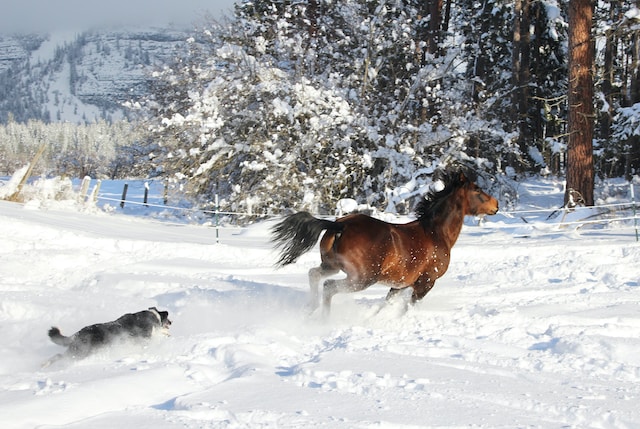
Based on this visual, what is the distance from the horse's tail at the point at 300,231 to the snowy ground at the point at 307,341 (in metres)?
0.76

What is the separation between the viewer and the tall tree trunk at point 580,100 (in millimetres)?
12922

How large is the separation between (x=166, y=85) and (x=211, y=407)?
62.5ft

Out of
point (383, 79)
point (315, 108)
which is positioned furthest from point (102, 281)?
point (383, 79)

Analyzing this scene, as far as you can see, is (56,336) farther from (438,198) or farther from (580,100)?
(580,100)

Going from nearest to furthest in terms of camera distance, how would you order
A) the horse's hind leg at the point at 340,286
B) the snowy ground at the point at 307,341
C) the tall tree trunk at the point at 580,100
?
the snowy ground at the point at 307,341
the horse's hind leg at the point at 340,286
the tall tree trunk at the point at 580,100

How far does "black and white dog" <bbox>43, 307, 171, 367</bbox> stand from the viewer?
16.1ft

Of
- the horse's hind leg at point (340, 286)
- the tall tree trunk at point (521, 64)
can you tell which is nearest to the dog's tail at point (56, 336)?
the horse's hind leg at point (340, 286)

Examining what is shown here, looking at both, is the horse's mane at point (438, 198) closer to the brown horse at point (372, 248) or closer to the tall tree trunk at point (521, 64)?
the brown horse at point (372, 248)

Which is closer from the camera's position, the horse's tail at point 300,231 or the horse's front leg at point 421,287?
the horse's tail at point 300,231

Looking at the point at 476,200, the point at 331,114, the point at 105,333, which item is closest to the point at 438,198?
the point at 476,200

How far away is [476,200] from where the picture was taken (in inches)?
310

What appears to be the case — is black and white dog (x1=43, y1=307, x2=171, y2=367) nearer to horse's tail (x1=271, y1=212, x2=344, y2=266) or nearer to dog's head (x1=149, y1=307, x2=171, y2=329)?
dog's head (x1=149, y1=307, x2=171, y2=329)

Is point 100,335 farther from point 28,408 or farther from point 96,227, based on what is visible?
point 96,227

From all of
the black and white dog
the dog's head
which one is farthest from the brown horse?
the black and white dog
